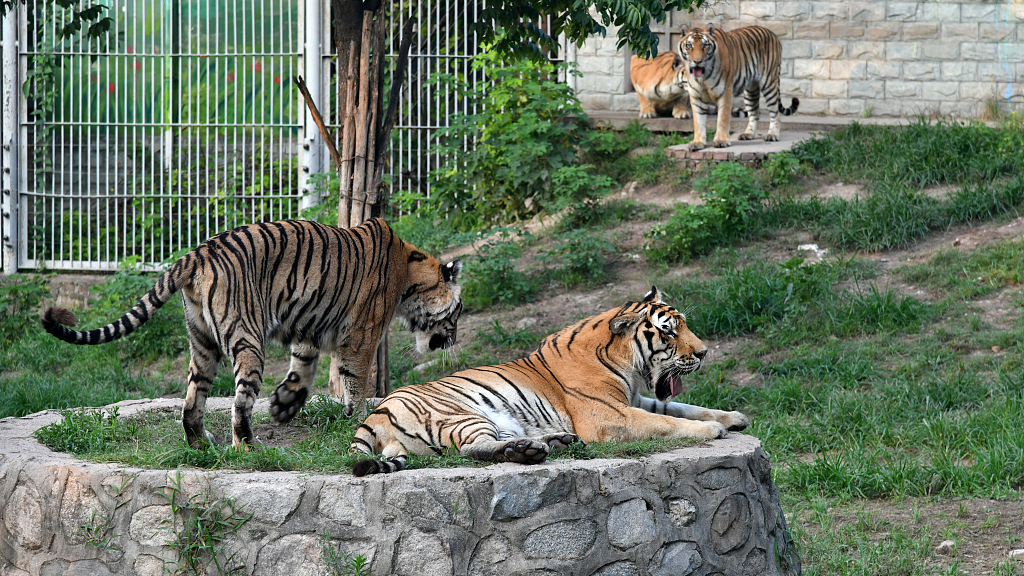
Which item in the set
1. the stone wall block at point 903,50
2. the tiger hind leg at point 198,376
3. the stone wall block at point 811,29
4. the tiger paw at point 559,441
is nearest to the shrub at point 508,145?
the stone wall block at point 811,29

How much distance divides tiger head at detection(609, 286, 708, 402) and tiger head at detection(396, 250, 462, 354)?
1.36 metres

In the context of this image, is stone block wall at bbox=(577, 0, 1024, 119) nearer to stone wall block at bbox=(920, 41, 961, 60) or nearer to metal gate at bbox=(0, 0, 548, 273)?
stone wall block at bbox=(920, 41, 961, 60)

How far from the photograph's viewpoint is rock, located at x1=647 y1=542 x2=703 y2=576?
3699 millimetres

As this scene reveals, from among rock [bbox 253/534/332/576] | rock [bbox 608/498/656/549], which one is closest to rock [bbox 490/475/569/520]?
rock [bbox 608/498/656/549]

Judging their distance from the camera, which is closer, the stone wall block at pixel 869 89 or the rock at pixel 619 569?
the rock at pixel 619 569

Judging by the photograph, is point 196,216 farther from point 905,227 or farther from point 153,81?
point 905,227

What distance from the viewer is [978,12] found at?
11648 mm

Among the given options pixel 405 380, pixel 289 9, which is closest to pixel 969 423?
pixel 405 380

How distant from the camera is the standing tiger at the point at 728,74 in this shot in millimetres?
9664

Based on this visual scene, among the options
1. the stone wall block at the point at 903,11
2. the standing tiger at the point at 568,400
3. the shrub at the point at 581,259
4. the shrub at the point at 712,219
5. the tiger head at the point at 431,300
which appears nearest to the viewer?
the standing tiger at the point at 568,400

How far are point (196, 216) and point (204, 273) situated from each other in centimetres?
654

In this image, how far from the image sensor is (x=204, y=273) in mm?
4414

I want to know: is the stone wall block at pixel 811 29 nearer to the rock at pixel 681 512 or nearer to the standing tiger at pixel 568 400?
the standing tiger at pixel 568 400

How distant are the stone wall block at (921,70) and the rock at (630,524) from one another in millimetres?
9740
